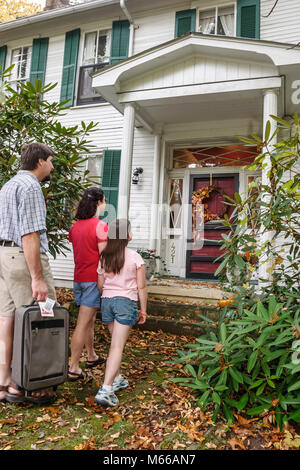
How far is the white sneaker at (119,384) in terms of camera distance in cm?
307

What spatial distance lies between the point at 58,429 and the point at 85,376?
3.04 feet

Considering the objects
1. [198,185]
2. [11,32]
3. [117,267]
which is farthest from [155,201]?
[11,32]

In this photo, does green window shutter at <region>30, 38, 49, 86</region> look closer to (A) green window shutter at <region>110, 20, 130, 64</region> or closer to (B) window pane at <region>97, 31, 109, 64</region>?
→ (B) window pane at <region>97, 31, 109, 64</region>

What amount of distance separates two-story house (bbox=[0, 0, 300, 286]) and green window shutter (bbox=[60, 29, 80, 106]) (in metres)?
0.03

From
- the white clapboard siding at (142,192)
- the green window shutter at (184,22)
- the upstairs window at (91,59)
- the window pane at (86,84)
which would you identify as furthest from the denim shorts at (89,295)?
the green window shutter at (184,22)

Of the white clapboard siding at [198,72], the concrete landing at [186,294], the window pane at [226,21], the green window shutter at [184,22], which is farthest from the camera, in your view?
the green window shutter at [184,22]

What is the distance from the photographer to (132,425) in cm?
252

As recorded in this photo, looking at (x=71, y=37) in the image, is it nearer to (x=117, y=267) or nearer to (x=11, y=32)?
(x=11, y=32)

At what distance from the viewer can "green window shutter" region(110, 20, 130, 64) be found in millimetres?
8328

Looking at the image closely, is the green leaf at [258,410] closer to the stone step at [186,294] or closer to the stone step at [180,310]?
the stone step at [180,310]

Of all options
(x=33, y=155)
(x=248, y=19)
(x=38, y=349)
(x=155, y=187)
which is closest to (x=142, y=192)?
(x=155, y=187)

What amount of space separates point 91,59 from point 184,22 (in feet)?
8.33

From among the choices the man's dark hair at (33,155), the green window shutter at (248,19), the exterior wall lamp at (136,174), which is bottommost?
the man's dark hair at (33,155)

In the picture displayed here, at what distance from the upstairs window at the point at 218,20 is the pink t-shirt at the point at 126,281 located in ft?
22.5
